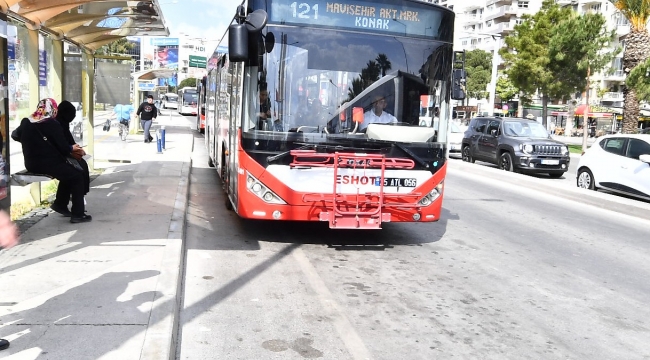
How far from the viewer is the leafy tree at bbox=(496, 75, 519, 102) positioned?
2729 inches

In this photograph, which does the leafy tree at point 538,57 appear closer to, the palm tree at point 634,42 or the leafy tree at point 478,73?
the palm tree at point 634,42

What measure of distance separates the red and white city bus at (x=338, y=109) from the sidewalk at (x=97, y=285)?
1491mm

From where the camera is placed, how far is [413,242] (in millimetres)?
8375

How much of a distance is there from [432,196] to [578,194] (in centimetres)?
716

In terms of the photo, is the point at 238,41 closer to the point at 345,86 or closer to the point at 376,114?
the point at 345,86

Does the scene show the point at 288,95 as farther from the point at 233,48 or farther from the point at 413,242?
the point at 413,242

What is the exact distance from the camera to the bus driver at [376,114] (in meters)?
7.19

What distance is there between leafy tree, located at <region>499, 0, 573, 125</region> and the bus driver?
3691 cm

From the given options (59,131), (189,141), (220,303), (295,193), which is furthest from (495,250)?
(189,141)

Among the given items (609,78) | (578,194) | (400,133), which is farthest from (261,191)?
(609,78)

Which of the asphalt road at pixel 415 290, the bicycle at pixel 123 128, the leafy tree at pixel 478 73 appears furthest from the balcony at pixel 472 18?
the asphalt road at pixel 415 290

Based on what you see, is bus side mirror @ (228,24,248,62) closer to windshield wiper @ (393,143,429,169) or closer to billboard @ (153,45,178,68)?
windshield wiper @ (393,143,429,169)

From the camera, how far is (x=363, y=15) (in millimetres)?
7242

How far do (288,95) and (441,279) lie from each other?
108 inches
